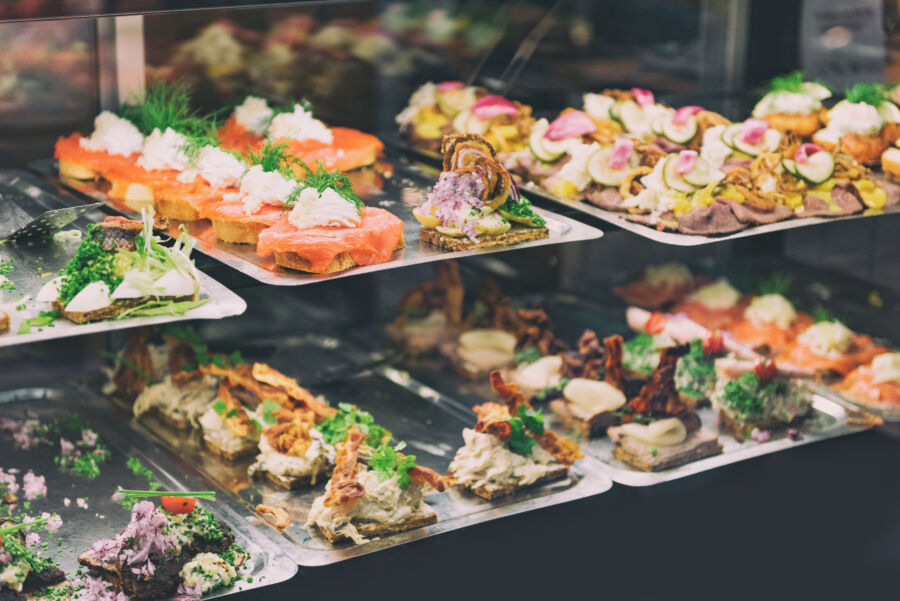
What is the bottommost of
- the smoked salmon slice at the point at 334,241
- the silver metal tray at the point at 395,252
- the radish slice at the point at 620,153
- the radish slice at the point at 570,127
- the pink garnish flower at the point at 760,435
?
the pink garnish flower at the point at 760,435

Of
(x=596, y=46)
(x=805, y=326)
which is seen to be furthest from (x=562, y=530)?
(x=596, y=46)

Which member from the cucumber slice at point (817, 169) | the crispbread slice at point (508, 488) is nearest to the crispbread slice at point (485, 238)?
the crispbread slice at point (508, 488)

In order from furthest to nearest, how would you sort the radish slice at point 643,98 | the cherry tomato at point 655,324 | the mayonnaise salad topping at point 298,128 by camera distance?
the cherry tomato at point 655,324, the radish slice at point 643,98, the mayonnaise salad topping at point 298,128

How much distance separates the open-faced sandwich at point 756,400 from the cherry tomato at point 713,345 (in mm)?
144

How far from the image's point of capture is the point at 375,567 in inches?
124

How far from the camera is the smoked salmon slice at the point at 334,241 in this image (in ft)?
9.67

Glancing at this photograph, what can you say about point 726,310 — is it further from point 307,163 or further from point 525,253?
point 307,163

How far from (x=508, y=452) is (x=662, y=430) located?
20.6 inches

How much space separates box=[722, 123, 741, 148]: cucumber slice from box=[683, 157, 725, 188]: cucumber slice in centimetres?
30

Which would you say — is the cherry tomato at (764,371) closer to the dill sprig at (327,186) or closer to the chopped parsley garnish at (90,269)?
the dill sprig at (327,186)

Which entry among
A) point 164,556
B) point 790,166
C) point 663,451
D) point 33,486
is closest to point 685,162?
point 790,166

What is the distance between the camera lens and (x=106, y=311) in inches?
107

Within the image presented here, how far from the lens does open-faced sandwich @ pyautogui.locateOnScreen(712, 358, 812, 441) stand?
3941 mm

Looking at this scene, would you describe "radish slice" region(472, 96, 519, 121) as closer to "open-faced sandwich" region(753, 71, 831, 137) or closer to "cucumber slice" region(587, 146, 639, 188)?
"cucumber slice" region(587, 146, 639, 188)
